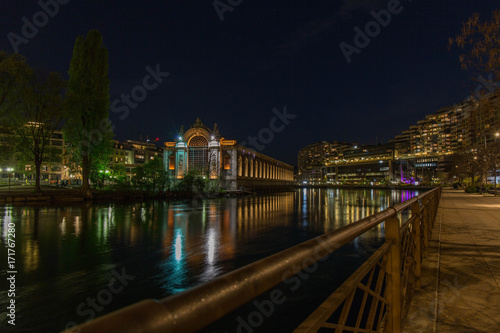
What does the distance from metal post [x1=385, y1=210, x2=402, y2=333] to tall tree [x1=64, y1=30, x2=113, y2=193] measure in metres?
36.4

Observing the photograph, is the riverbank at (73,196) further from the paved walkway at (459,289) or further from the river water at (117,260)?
the paved walkway at (459,289)

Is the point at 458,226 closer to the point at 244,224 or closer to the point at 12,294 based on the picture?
the point at 244,224

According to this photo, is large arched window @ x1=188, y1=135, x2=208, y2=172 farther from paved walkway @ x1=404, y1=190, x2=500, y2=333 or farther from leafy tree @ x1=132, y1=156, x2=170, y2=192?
paved walkway @ x1=404, y1=190, x2=500, y2=333

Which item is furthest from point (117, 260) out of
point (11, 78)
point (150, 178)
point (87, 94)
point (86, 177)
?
point (150, 178)

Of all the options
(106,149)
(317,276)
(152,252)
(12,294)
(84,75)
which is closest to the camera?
(12,294)

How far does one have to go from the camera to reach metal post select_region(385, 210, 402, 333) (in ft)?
9.24

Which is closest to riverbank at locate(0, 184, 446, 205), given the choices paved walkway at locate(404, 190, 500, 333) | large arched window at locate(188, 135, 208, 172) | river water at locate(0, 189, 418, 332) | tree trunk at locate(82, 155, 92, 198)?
tree trunk at locate(82, 155, 92, 198)

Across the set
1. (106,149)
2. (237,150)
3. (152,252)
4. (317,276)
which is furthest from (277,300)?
(237,150)

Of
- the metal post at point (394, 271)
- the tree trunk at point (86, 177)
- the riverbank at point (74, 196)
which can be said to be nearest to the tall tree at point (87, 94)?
the tree trunk at point (86, 177)

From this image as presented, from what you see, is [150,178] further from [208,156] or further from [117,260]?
[117,260]

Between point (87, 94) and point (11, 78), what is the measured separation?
7538 millimetres

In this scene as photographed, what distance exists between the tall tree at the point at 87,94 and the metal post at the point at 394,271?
3636 centimetres

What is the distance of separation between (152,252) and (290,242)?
558cm

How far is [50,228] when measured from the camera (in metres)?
15.3
